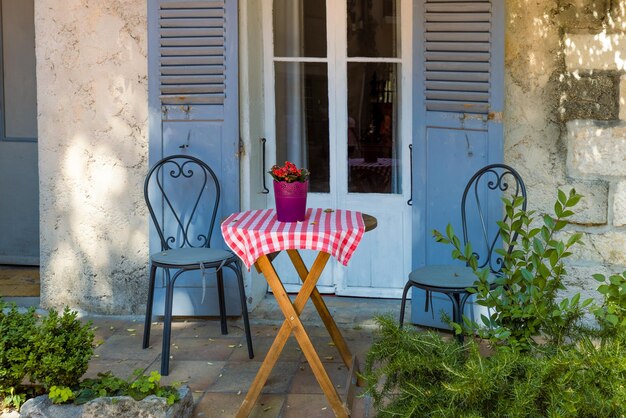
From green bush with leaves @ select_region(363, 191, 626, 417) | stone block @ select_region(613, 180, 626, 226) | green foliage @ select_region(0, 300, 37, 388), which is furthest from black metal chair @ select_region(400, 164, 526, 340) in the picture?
green foliage @ select_region(0, 300, 37, 388)

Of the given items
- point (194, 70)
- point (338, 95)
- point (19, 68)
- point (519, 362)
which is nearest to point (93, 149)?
point (194, 70)

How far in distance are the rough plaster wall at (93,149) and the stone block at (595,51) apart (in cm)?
252

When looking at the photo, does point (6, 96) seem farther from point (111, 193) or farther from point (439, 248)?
point (439, 248)

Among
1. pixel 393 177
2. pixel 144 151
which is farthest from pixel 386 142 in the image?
pixel 144 151

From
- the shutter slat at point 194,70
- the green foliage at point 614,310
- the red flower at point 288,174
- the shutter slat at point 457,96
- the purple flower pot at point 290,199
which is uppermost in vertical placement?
the shutter slat at point 194,70

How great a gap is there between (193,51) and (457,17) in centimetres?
157

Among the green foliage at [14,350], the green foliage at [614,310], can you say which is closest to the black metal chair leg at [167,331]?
the green foliage at [14,350]

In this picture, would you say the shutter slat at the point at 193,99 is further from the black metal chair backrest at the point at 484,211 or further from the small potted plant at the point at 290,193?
the black metal chair backrest at the point at 484,211

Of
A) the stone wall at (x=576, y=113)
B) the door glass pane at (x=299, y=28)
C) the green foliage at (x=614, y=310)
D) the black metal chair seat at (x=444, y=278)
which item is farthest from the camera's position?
the door glass pane at (x=299, y=28)

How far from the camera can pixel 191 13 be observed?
5410mm

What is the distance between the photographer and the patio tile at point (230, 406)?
4.18 m

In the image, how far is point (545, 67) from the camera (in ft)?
16.9

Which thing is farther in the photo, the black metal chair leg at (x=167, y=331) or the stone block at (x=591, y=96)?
the stone block at (x=591, y=96)

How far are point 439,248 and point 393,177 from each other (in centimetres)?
78
